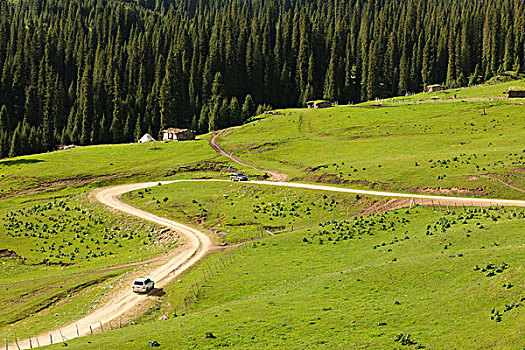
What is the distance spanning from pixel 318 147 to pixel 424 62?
99.3m

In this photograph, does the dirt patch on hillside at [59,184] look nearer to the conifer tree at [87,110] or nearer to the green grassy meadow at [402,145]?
the green grassy meadow at [402,145]

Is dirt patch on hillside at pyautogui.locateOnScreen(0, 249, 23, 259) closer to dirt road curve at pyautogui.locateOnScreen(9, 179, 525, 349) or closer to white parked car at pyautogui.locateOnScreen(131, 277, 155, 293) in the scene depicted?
dirt road curve at pyautogui.locateOnScreen(9, 179, 525, 349)

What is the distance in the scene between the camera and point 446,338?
953 inches

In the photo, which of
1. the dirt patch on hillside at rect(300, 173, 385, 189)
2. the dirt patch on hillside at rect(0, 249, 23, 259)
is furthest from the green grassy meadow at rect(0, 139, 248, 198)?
the dirt patch on hillside at rect(0, 249, 23, 259)

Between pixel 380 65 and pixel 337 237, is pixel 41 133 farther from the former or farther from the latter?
pixel 337 237

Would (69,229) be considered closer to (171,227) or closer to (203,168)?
(171,227)

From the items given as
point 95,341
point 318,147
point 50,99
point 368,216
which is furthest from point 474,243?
point 50,99

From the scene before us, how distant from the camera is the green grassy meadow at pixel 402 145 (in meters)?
74.2

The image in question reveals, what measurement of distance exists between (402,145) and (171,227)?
61.9 m

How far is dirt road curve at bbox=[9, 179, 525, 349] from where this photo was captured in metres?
41.0

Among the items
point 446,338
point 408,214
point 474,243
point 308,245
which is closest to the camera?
point 446,338

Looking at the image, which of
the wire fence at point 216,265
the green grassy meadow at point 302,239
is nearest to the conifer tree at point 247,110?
the green grassy meadow at point 302,239

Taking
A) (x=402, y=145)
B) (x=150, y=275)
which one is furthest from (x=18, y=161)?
(x=402, y=145)

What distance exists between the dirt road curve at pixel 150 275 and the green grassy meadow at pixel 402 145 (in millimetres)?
30306
